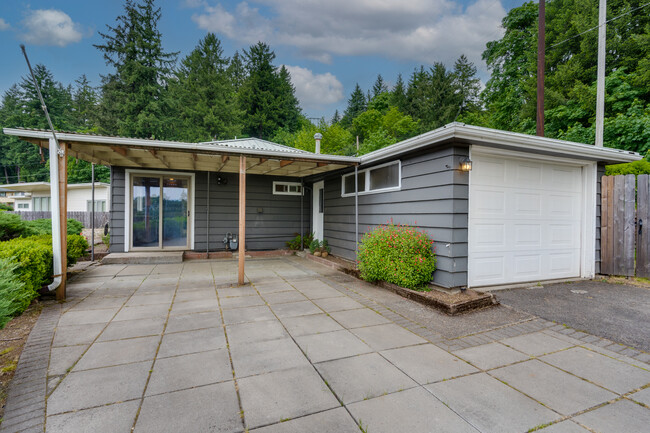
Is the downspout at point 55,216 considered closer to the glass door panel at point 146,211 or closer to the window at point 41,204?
the glass door panel at point 146,211

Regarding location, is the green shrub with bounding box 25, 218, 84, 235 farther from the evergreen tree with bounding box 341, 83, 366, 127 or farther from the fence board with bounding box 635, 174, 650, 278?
the evergreen tree with bounding box 341, 83, 366, 127

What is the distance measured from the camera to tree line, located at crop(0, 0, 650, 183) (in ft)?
34.2

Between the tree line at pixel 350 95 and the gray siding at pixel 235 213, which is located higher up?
the tree line at pixel 350 95

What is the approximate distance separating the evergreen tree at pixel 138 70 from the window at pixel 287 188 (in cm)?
1305

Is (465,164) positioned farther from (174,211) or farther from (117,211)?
(117,211)

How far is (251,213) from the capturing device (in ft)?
26.0

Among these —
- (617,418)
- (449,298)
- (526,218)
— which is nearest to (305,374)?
(617,418)

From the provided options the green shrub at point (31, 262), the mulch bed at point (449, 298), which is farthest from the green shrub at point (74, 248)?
the mulch bed at point (449, 298)

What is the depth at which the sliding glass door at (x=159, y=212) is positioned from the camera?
704cm

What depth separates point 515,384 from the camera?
199 cm

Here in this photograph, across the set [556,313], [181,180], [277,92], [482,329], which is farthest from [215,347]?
[277,92]

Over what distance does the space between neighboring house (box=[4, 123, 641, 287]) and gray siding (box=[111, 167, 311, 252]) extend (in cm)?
4

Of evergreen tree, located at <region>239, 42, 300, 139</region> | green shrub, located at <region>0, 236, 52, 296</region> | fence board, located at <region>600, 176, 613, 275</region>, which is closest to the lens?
green shrub, located at <region>0, 236, 52, 296</region>

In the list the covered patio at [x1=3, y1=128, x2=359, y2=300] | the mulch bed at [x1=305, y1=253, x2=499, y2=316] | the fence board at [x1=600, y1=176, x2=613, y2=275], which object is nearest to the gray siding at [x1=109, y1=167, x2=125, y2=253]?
the covered patio at [x1=3, y1=128, x2=359, y2=300]
